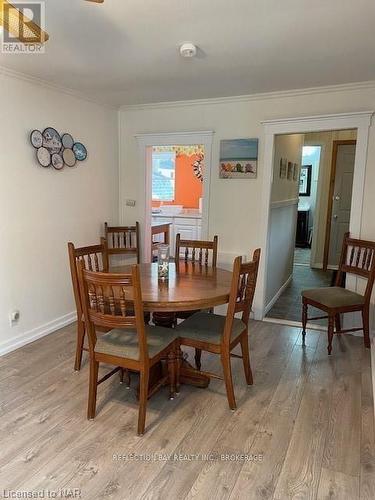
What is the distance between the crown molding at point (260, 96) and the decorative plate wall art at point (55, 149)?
0.95 metres

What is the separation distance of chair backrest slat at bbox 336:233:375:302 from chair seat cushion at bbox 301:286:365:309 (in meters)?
0.10

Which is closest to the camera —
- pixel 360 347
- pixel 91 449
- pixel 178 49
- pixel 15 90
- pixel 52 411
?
pixel 91 449

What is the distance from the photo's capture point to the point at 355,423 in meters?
2.26

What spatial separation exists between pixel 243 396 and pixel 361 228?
6.61 feet

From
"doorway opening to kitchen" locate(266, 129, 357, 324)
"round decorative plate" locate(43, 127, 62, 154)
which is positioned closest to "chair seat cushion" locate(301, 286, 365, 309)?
"doorway opening to kitchen" locate(266, 129, 357, 324)

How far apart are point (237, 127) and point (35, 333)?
2906mm

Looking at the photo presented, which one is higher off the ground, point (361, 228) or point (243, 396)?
point (361, 228)

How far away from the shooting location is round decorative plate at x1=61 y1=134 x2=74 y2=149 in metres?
3.60

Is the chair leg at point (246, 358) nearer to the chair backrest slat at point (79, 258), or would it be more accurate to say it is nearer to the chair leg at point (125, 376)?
the chair leg at point (125, 376)

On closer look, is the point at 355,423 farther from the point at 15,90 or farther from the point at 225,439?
the point at 15,90

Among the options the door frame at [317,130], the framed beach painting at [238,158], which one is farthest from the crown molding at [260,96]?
the framed beach painting at [238,158]

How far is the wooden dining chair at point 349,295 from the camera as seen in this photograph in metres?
3.17

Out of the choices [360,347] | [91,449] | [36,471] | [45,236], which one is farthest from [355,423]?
[45,236]

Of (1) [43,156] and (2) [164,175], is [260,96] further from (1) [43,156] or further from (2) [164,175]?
(2) [164,175]
